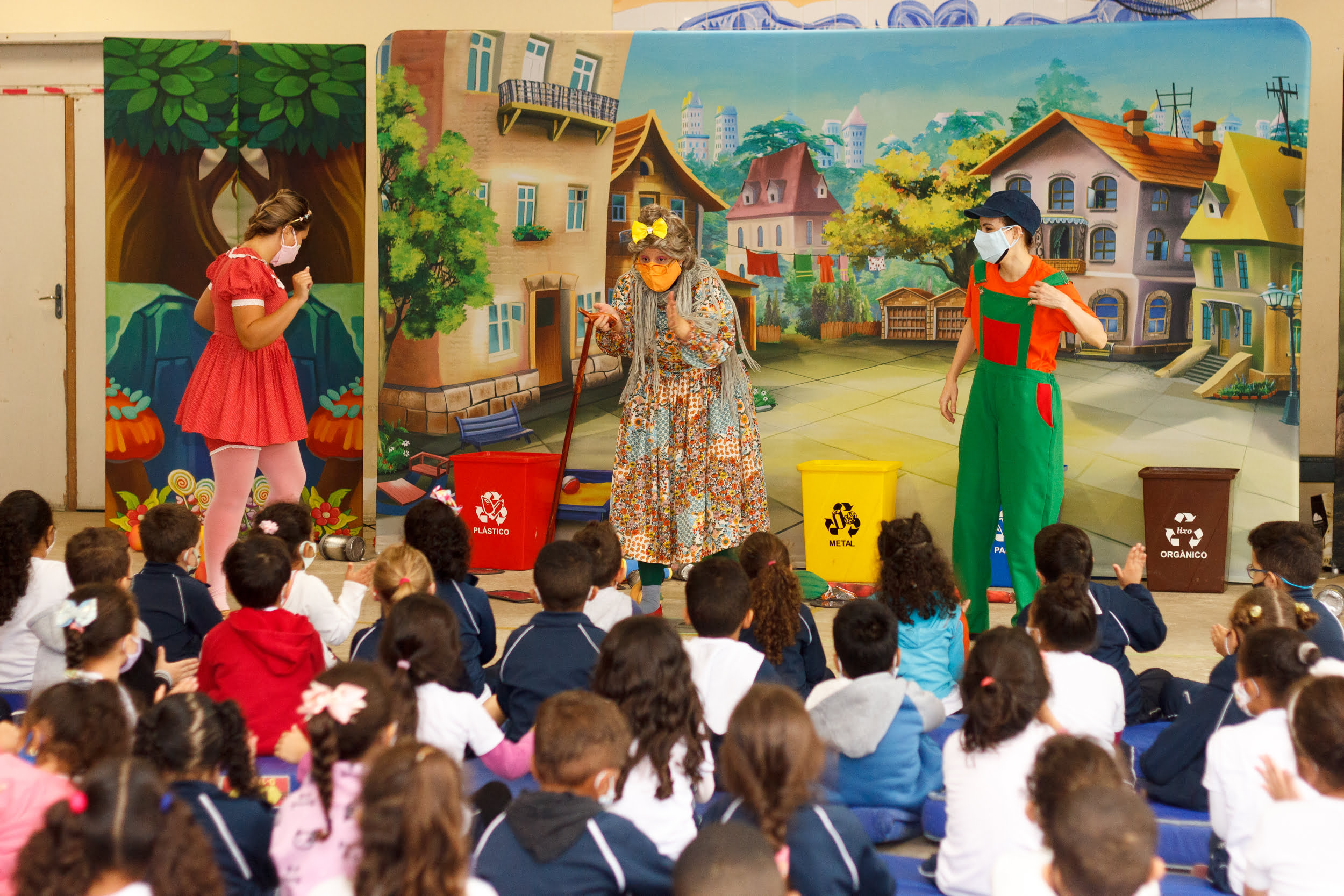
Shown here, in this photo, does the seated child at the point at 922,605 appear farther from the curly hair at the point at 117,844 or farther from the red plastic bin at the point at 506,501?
the red plastic bin at the point at 506,501

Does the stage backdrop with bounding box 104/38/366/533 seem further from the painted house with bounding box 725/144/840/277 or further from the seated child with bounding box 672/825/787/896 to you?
the seated child with bounding box 672/825/787/896

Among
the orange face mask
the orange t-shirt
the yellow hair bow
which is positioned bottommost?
the orange t-shirt

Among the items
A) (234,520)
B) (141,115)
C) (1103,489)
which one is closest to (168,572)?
(234,520)

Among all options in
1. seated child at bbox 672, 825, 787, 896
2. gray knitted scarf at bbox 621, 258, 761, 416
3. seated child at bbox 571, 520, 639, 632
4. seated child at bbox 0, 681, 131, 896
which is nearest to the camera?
seated child at bbox 672, 825, 787, 896

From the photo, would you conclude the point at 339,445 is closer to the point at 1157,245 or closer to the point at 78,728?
the point at 1157,245

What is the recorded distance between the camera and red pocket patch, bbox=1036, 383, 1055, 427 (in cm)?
462

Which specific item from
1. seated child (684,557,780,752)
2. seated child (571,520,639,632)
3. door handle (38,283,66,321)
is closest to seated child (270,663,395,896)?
seated child (684,557,780,752)

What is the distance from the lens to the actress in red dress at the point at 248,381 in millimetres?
4969

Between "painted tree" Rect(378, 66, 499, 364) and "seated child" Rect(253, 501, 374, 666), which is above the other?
"painted tree" Rect(378, 66, 499, 364)

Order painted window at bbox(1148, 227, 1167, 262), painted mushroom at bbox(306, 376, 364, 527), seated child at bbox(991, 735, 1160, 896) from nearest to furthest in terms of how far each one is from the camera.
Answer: seated child at bbox(991, 735, 1160, 896), painted window at bbox(1148, 227, 1167, 262), painted mushroom at bbox(306, 376, 364, 527)

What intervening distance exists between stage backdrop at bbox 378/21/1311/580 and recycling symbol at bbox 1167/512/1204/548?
7.3 inches

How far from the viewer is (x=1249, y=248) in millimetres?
5898

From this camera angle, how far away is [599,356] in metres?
6.55

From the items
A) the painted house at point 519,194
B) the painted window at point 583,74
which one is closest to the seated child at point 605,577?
the painted house at point 519,194
